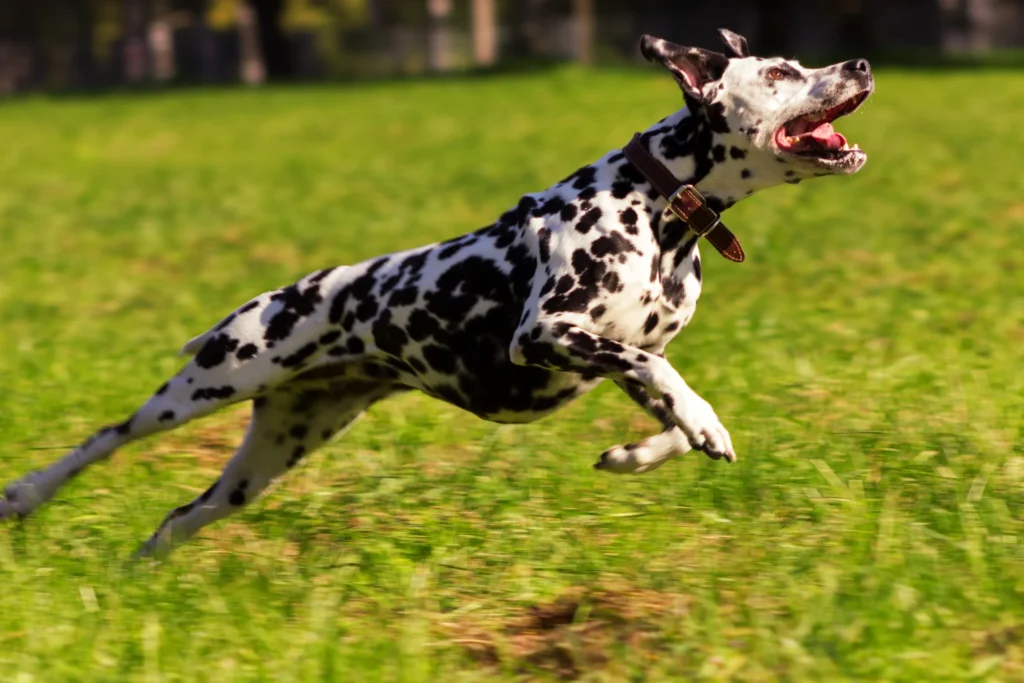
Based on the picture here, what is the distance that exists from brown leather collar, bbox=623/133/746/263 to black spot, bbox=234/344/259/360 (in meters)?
1.66

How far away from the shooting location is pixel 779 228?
14703 mm

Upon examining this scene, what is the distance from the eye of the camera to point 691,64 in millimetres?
5941

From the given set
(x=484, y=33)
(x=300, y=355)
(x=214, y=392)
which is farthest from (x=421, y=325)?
(x=484, y=33)

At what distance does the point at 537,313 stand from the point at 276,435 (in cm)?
144

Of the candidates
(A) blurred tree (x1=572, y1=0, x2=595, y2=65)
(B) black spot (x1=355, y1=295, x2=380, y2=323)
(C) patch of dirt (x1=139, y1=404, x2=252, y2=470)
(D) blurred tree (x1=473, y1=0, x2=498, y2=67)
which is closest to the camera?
(B) black spot (x1=355, y1=295, x2=380, y2=323)

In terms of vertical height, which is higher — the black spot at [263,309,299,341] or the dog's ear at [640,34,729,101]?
the dog's ear at [640,34,729,101]

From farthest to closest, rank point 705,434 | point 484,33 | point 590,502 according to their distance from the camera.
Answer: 1. point 484,33
2. point 590,502
3. point 705,434

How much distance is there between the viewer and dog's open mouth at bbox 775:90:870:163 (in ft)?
19.2

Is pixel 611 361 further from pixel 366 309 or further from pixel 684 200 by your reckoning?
pixel 366 309

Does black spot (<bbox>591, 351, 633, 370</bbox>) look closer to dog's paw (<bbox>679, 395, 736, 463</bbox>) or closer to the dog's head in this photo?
dog's paw (<bbox>679, 395, 736, 463</bbox>)

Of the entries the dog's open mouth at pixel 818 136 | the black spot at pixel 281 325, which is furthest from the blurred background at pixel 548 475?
the dog's open mouth at pixel 818 136

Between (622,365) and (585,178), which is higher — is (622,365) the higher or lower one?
the lower one

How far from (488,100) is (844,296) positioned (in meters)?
19.3

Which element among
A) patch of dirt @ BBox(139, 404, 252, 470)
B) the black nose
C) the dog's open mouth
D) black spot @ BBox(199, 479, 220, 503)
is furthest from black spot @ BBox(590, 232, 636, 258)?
patch of dirt @ BBox(139, 404, 252, 470)
